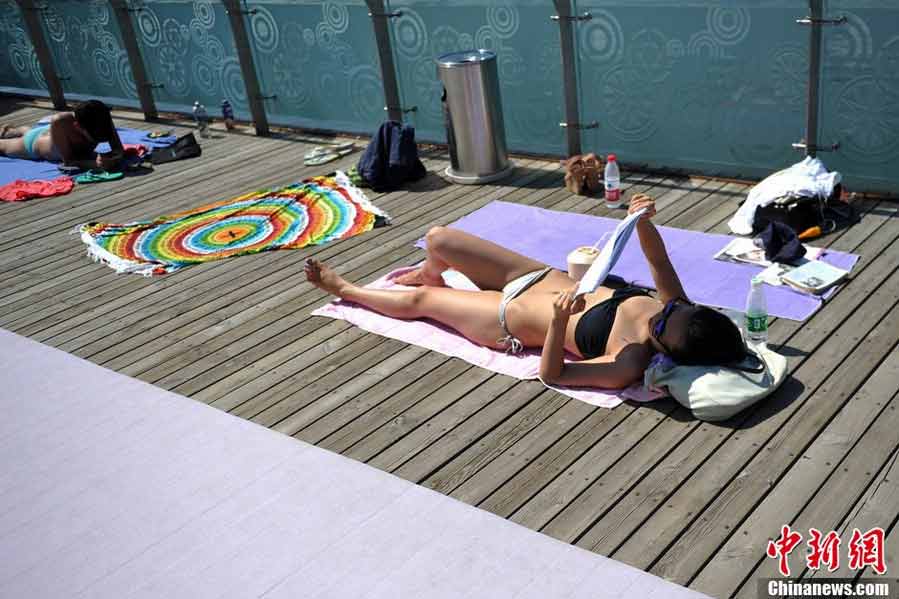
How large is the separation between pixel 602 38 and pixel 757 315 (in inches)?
135

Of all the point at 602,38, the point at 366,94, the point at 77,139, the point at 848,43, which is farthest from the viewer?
the point at 77,139

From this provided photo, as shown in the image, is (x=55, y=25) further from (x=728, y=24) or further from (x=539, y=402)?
(x=539, y=402)

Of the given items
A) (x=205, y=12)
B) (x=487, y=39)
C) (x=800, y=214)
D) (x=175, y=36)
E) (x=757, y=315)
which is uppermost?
(x=205, y=12)

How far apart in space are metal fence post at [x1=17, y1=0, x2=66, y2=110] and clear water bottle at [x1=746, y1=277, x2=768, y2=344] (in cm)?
1031

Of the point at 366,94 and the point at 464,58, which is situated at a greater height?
the point at 464,58

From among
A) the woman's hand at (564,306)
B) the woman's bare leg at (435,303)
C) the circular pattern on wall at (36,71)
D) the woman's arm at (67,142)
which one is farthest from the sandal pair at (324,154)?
the circular pattern on wall at (36,71)

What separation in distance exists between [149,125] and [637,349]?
815 centimetres

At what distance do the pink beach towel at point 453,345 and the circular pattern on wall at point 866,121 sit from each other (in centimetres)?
300

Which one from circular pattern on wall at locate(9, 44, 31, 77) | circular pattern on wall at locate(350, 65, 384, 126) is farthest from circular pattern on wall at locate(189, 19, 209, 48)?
circular pattern on wall at locate(9, 44, 31, 77)

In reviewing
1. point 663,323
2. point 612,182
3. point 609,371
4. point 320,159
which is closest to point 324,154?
point 320,159

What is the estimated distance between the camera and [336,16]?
876cm

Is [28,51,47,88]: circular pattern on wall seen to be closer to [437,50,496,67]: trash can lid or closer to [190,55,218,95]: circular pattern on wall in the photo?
[190,55,218,95]: circular pattern on wall

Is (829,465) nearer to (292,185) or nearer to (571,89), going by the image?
A: (571,89)

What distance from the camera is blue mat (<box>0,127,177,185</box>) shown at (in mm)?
9453
